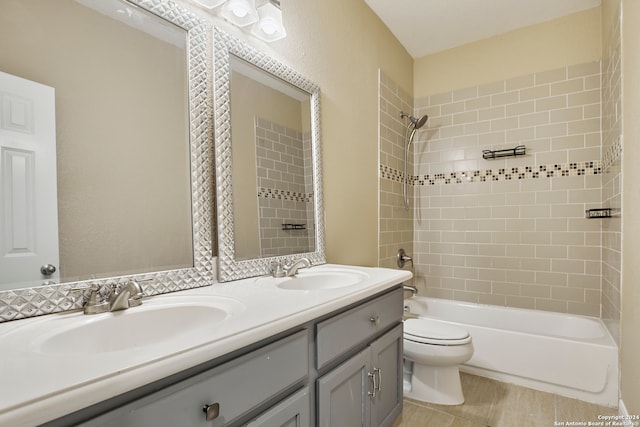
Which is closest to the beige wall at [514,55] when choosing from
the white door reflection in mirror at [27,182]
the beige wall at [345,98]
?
the beige wall at [345,98]

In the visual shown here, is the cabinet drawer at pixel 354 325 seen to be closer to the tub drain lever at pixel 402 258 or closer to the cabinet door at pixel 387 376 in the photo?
the cabinet door at pixel 387 376

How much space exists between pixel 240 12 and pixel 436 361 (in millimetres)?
2052

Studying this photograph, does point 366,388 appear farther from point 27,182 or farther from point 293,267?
point 27,182

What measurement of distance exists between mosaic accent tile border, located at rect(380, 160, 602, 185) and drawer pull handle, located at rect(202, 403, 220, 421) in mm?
2037

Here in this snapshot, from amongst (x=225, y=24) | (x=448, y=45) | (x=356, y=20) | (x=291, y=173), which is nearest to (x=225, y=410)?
(x=291, y=173)

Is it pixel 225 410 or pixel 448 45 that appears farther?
pixel 448 45

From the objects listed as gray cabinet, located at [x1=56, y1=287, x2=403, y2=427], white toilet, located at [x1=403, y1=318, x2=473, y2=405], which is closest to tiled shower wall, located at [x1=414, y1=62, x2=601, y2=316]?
white toilet, located at [x1=403, y1=318, x2=473, y2=405]

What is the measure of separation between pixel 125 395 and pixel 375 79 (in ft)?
7.94

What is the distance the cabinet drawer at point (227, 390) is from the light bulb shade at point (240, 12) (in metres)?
1.31

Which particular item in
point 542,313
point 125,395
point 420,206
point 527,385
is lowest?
point 527,385

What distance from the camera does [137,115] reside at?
3.66 feet

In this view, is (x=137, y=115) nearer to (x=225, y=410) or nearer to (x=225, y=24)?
(x=225, y=24)

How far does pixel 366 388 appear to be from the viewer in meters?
1.30

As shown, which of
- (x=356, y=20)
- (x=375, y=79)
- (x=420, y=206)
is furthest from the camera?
(x=420, y=206)
